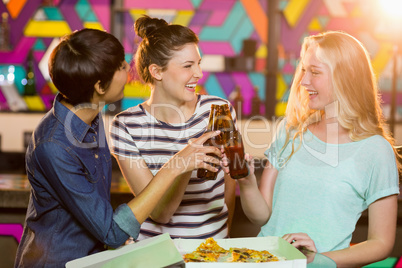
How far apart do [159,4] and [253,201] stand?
135 inches

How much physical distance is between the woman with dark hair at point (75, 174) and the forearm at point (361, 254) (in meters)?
0.46

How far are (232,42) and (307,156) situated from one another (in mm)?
3162

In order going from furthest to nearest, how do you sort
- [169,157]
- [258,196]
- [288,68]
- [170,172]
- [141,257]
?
[288,68], [169,157], [258,196], [170,172], [141,257]

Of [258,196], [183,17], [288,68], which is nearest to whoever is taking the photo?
[258,196]

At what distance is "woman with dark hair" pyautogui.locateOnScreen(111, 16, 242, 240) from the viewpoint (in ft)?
5.85

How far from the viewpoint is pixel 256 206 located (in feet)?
5.41

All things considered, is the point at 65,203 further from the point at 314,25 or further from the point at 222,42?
the point at 314,25

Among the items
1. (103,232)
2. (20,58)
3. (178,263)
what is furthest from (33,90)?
(178,263)

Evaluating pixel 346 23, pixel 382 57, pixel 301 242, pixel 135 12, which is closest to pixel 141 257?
pixel 301 242

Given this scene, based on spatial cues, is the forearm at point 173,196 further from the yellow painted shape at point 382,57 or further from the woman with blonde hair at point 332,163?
the yellow painted shape at point 382,57

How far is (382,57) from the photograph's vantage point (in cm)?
484

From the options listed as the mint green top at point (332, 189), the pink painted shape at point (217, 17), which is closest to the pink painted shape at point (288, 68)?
the pink painted shape at point (217, 17)

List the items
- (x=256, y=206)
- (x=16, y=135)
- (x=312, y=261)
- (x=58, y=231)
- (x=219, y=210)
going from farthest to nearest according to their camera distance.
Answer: (x=16, y=135)
(x=219, y=210)
(x=256, y=206)
(x=58, y=231)
(x=312, y=261)

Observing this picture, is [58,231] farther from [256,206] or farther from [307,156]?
[307,156]
